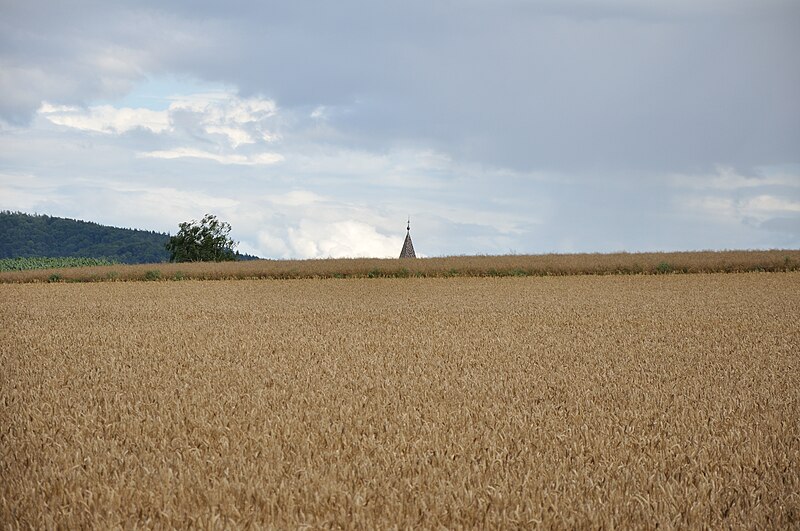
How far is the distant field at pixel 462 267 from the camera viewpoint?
3572cm

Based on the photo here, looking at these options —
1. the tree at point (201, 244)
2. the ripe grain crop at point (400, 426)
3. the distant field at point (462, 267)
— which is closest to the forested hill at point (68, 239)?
the tree at point (201, 244)

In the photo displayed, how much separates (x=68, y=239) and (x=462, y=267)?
111 meters

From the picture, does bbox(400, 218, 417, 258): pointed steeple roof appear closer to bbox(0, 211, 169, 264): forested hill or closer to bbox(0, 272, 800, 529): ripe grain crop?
bbox(0, 272, 800, 529): ripe grain crop

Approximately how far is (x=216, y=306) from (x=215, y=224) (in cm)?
5640

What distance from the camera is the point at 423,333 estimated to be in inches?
534

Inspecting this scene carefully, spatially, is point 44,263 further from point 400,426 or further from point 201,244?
point 400,426

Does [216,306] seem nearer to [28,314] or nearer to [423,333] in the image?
[28,314]

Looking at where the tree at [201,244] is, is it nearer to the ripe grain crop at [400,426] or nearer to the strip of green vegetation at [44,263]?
the strip of green vegetation at [44,263]

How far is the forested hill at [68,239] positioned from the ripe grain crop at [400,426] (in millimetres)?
114286

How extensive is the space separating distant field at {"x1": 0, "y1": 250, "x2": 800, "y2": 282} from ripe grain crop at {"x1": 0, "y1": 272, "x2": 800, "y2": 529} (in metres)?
20.9

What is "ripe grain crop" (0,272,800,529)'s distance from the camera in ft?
15.5

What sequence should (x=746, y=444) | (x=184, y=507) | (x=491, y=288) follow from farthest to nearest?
(x=491, y=288), (x=746, y=444), (x=184, y=507)

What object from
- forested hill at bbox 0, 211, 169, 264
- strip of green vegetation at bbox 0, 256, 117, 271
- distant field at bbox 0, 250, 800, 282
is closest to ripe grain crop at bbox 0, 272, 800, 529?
distant field at bbox 0, 250, 800, 282

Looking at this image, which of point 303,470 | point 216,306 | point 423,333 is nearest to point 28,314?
point 216,306
